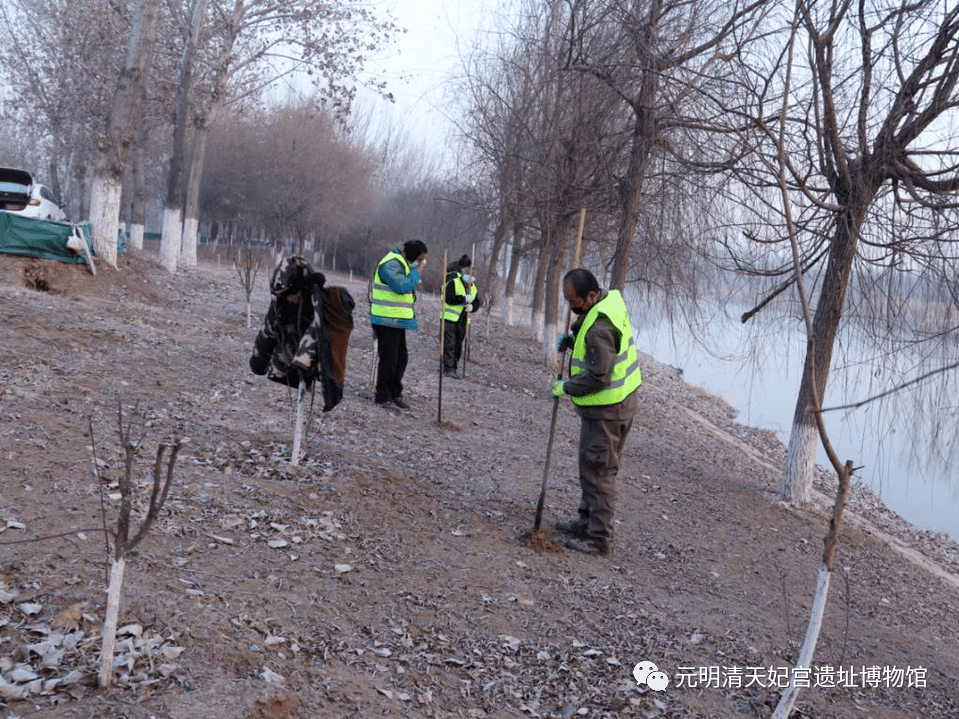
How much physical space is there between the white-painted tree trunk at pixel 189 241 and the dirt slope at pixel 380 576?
14037 millimetres

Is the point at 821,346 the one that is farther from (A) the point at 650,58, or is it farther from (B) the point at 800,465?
(A) the point at 650,58

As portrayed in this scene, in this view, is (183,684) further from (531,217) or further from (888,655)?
(531,217)

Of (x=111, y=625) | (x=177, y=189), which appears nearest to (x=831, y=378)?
(x=111, y=625)

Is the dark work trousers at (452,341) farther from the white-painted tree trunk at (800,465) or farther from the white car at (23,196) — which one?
the white car at (23,196)

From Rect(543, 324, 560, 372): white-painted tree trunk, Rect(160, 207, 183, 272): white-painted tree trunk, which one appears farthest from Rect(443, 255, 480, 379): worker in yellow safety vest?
Rect(160, 207, 183, 272): white-painted tree trunk

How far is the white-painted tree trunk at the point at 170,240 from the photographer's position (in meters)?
19.5

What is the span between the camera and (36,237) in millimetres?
12492

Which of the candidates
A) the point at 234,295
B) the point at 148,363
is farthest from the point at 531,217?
the point at 148,363

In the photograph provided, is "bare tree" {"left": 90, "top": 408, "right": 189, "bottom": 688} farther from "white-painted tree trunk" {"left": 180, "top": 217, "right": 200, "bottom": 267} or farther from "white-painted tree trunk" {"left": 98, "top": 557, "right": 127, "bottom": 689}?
"white-painted tree trunk" {"left": 180, "top": 217, "right": 200, "bottom": 267}

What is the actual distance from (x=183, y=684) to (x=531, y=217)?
16.8 meters

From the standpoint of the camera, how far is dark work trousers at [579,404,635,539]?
19.6 feet

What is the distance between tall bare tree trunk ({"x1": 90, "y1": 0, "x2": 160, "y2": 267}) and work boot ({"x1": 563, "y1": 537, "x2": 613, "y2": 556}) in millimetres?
10356

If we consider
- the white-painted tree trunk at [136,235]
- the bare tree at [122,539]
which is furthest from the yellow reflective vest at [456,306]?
the white-painted tree trunk at [136,235]

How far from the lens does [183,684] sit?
344cm
